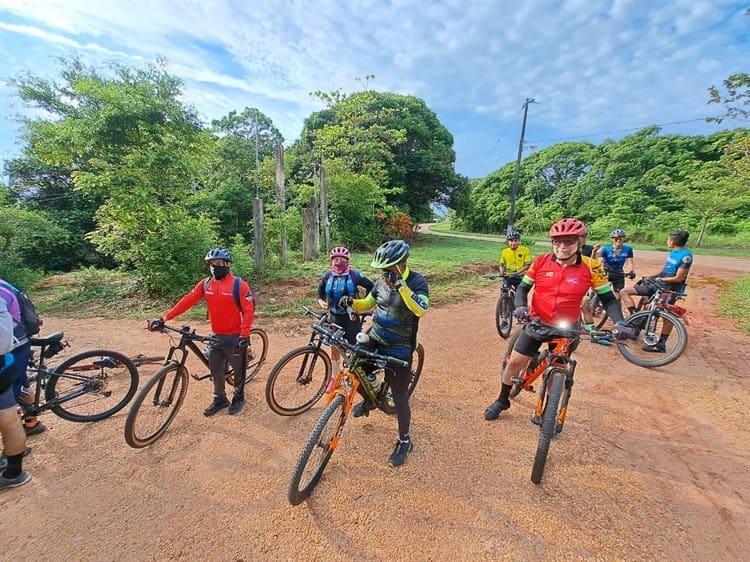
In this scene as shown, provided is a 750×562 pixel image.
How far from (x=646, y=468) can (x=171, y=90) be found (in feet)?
39.1

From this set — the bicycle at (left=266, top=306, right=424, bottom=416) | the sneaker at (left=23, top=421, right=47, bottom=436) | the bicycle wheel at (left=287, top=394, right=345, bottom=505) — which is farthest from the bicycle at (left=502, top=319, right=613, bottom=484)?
the sneaker at (left=23, top=421, right=47, bottom=436)

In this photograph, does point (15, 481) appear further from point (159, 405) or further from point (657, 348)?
point (657, 348)

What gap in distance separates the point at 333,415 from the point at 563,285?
2.33 m

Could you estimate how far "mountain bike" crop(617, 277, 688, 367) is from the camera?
4.57 m

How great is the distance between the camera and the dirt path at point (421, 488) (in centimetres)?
211

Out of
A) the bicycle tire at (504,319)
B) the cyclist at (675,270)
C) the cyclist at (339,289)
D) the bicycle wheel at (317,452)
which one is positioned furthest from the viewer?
the bicycle tire at (504,319)

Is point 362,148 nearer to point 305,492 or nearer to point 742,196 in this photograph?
point 305,492

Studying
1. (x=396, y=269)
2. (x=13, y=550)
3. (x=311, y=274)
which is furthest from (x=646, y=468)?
(x=311, y=274)

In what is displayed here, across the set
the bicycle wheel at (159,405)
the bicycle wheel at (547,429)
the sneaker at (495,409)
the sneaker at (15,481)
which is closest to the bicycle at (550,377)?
the bicycle wheel at (547,429)

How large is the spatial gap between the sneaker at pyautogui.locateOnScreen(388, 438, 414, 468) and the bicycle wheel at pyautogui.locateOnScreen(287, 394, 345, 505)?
0.60 m

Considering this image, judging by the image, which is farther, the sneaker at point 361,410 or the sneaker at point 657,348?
the sneaker at point 657,348

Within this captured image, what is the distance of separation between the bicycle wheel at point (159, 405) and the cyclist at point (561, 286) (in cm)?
343

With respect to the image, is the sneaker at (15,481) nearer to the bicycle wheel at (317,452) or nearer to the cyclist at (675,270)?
the bicycle wheel at (317,452)

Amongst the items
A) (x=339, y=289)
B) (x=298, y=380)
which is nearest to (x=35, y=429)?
(x=298, y=380)
